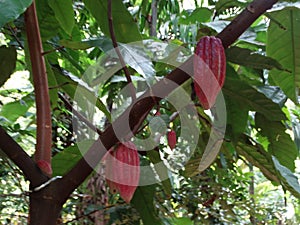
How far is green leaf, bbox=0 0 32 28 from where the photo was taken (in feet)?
1.22

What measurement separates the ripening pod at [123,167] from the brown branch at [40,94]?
2.8 inches

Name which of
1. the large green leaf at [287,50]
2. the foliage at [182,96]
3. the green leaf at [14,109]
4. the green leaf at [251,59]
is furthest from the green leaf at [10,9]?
the green leaf at [14,109]

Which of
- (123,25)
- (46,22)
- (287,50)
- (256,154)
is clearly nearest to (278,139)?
(256,154)

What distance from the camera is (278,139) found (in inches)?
30.5

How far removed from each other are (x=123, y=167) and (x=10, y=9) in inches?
8.5

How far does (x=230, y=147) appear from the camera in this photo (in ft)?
3.17

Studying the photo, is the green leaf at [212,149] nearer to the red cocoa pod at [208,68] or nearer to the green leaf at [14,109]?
the red cocoa pod at [208,68]

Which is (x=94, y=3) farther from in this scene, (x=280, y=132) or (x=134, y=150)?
(x=280, y=132)

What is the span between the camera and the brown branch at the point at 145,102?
0.44 m

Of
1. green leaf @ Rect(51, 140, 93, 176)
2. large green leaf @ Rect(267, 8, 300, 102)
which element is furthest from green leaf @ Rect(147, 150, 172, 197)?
large green leaf @ Rect(267, 8, 300, 102)

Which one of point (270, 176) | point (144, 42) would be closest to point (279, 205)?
point (270, 176)

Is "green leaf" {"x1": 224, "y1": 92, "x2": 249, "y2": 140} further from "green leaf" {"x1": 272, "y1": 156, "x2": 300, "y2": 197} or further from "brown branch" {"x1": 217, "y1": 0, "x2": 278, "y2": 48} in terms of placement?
"brown branch" {"x1": 217, "y1": 0, "x2": 278, "y2": 48}

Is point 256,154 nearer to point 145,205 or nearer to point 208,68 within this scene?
point 145,205

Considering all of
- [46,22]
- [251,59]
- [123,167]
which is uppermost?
[46,22]
